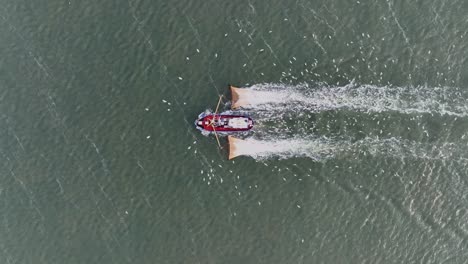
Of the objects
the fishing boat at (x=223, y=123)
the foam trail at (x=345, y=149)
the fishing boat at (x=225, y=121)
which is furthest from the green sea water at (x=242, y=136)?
the fishing boat at (x=223, y=123)

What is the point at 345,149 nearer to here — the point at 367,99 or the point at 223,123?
the point at 367,99

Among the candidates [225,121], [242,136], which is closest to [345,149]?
[242,136]

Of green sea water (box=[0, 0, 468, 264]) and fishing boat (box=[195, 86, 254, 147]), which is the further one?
green sea water (box=[0, 0, 468, 264])

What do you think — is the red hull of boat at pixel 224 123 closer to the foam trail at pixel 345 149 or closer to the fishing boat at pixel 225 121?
the fishing boat at pixel 225 121

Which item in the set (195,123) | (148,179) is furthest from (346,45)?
(148,179)

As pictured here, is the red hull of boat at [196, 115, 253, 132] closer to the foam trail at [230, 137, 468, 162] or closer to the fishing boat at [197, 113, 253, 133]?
the fishing boat at [197, 113, 253, 133]

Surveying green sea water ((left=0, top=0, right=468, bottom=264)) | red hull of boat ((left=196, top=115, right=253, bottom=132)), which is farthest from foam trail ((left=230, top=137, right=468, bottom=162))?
red hull of boat ((left=196, top=115, right=253, bottom=132))
